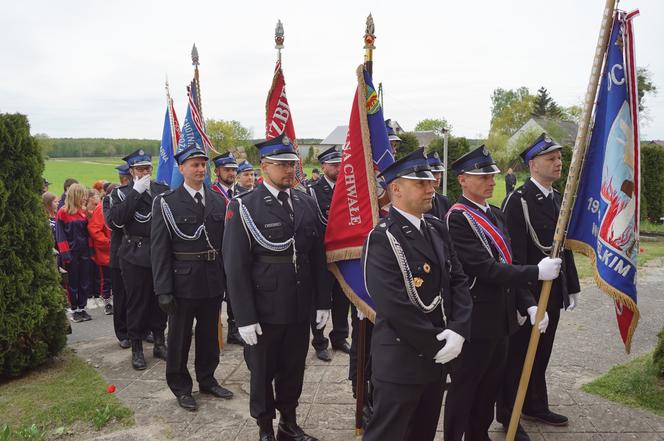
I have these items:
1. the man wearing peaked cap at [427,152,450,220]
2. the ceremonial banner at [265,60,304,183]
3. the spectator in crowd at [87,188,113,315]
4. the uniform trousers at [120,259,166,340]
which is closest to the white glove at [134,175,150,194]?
the uniform trousers at [120,259,166,340]

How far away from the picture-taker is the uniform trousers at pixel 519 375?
426cm

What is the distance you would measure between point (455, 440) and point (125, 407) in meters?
→ 2.96

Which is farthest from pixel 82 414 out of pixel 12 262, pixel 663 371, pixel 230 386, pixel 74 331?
pixel 663 371

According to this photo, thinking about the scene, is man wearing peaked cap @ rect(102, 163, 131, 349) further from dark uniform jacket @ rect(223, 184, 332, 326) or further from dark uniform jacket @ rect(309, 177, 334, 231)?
dark uniform jacket @ rect(223, 184, 332, 326)

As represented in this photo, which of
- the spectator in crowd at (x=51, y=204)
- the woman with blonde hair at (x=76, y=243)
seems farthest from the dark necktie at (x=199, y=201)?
the spectator in crowd at (x=51, y=204)

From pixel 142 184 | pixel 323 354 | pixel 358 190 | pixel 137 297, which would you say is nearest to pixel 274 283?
pixel 358 190

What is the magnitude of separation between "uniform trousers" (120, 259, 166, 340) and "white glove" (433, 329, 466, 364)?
13.3 ft

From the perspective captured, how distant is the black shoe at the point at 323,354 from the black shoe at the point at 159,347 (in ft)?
5.86

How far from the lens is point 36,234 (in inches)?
214

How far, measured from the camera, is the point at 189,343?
4.92 m

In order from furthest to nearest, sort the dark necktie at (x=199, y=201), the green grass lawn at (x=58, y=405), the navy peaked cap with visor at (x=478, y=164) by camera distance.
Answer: the dark necktie at (x=199, y=201), the green grass lawn at (x=58, y=405), the navy peaked cap with visor at (x=478, y=164)

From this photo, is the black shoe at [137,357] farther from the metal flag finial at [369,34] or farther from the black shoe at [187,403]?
the metal flag finial at [369,34]

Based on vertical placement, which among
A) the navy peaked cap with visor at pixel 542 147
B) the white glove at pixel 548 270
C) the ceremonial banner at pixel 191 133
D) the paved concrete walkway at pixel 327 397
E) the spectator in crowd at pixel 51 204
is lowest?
the paved concrete walkway at pixel 327 397

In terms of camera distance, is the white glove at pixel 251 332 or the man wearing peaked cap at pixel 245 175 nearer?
the white glove at pixel 251 332
